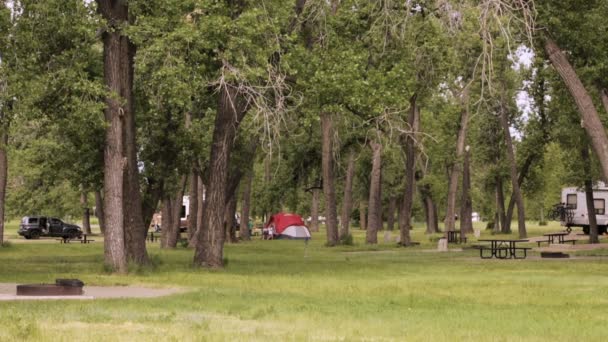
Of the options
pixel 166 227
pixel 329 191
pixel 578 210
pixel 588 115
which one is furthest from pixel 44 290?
pixel 578 210

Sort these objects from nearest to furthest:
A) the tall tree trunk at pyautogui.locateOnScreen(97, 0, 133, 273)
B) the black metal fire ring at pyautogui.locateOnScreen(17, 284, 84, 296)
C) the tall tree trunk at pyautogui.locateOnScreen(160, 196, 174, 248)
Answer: the black metal fire ring at pyautogui.locateOnScreen(17, 284, 84, 296)
the tall tree trunk at pyautogui.locateOnScreen(97, 0, 133, 273)
the tall tree trunk at pyautogui.locateOnScreen(160, 196, 174, 248)

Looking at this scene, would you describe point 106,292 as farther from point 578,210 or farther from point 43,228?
point 578,210

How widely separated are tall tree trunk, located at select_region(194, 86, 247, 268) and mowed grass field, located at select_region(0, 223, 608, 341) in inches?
30.0

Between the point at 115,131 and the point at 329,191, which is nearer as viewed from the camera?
the point at 115,131

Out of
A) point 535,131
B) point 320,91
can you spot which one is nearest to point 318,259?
point 320,91

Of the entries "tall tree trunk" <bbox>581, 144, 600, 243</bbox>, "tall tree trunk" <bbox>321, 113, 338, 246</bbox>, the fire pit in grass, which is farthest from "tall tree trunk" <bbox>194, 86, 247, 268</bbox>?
"tall tree trunk" <bbox>581, 144, 600, 243</bbox>

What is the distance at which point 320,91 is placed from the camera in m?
28.5

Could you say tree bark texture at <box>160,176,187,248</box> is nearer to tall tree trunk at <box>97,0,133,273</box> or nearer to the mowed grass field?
→ the mowed grass field

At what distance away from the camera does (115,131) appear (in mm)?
28109

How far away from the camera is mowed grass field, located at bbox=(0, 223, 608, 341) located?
1460cm

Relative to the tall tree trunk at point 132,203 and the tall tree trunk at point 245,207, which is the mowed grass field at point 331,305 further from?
the tall tree trunk at point 245,207

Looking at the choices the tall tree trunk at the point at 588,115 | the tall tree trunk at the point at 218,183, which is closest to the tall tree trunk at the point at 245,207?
the tall tree trunk at the point at 218,183

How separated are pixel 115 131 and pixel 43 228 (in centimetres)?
4278

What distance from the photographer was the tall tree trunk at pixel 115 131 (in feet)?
91.5
